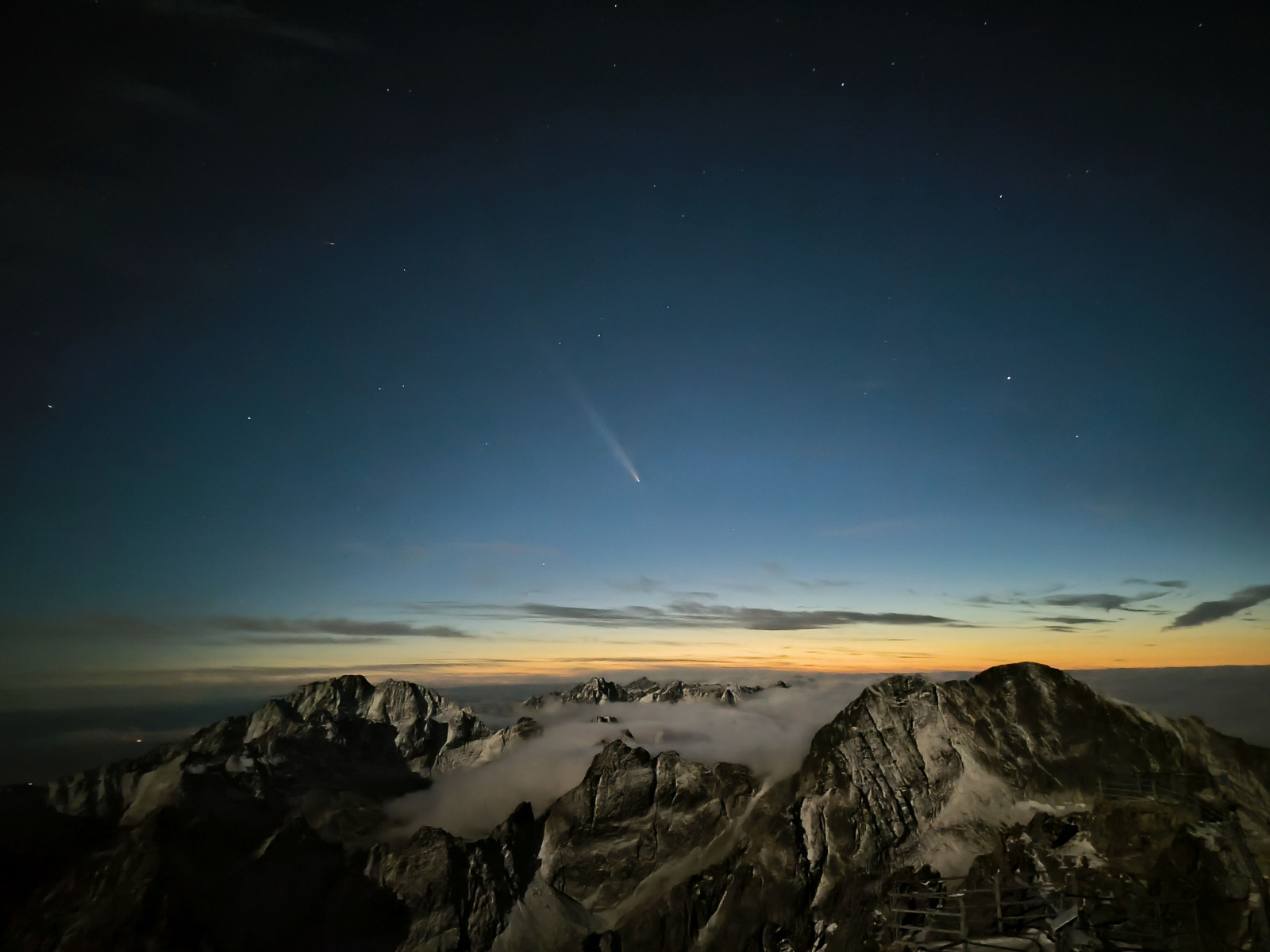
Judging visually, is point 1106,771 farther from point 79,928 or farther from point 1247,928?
point 79,928

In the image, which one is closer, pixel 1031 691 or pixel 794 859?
pixel 1031 691

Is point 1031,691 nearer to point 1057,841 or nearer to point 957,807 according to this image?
point 957,807

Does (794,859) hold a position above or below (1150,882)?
below

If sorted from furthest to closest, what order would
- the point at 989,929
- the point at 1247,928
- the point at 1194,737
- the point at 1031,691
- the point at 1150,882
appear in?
the point at 1031,691, the point at 1194,737, the point at 1150,882, the point at 1247,928, the point at 989,929

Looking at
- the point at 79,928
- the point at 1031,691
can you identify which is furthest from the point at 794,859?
the point at 79,928

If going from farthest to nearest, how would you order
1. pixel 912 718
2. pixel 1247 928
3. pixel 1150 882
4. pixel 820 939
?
pixel 912 718 < pixel 820 939 < pixel 1150 882 < pixel 1247 928

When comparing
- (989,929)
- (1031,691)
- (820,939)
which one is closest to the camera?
(989,929)

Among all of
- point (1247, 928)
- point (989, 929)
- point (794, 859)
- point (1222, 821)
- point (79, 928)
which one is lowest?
point (79, 928)

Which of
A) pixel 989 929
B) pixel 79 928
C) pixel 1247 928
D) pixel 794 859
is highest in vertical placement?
pixel 989 929

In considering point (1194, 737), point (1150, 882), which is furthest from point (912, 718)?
point (1150, 882)
